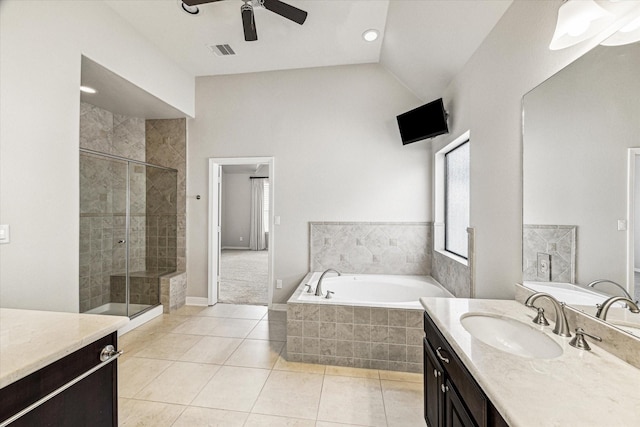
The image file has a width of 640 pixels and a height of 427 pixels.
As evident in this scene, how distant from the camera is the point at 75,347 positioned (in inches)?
36.5

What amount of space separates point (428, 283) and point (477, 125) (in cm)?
177

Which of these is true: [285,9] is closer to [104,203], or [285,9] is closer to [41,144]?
[41,144]

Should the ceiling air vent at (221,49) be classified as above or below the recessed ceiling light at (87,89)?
above

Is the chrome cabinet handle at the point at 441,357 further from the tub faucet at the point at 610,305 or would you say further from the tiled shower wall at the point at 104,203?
the tiled shower wall at the point at 104,203

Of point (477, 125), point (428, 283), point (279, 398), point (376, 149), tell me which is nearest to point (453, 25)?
point (477, 125)

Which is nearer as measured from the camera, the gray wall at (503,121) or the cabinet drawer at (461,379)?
the cabinet drawer at (461,379)

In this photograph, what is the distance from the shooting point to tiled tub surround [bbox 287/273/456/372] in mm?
2279

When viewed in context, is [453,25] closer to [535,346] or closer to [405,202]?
[405,202]

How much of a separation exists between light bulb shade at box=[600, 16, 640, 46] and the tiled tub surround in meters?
1.93

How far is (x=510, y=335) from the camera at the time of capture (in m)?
1.31

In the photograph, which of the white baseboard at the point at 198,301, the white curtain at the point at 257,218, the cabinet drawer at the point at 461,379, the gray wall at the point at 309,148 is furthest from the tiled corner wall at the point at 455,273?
the white curtain at the point at 257,218

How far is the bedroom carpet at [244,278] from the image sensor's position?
13.6 feet

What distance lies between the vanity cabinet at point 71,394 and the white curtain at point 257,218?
778 centimetres

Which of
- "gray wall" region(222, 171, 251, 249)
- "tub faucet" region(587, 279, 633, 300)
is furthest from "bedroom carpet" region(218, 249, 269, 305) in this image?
"tub faucet" region(587, 279, 633, 300)
